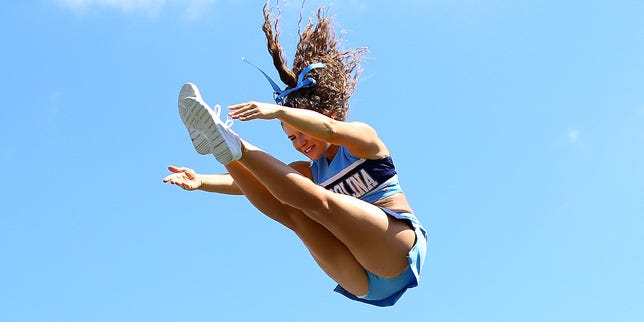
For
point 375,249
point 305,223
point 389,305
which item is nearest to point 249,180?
point 305,223

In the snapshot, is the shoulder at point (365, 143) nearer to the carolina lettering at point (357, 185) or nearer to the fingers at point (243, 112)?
the carolina lettering at point (357, 185)

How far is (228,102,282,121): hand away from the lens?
5695 mm

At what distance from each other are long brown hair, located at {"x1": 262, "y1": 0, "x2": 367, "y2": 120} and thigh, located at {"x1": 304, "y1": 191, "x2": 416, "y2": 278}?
110 cm

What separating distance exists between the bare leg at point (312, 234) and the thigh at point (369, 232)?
15 cm

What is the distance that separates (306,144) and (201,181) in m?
0.75

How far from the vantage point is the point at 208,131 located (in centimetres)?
584

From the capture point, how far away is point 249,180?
620cm

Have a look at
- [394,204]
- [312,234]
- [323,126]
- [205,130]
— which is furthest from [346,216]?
[205,130]

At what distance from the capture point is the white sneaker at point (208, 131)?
5758 mm

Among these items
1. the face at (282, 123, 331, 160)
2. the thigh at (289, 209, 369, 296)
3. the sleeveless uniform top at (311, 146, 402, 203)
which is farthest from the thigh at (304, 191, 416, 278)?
the face at (282, 123, 331, 160)

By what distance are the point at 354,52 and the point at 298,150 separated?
42.5 inches

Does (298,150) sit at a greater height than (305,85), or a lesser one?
lesser

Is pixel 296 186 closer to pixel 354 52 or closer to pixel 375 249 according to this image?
pixel 375 249

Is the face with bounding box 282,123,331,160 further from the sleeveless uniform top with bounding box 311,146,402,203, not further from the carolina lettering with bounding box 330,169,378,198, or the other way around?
the carolina lettering with bounding box 330,169,378,198
